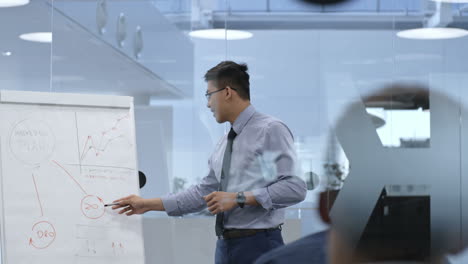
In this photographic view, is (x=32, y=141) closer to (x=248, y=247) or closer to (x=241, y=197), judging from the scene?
(x=241, y=197)

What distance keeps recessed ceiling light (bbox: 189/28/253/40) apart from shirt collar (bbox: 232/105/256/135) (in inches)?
72.6

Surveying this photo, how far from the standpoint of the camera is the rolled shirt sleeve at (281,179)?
263cm

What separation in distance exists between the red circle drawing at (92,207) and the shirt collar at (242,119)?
65 centimetres

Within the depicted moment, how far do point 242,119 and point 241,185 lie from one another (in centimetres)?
29

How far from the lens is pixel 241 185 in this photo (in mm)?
2742

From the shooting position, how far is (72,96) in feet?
8.85

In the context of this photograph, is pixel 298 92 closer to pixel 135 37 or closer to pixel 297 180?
pixel 135 37

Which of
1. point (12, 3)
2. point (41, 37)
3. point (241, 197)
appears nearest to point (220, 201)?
point (241, 197)

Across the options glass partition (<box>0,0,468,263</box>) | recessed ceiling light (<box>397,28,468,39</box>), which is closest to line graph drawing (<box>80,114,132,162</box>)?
glass partition (<box>0,0,468,263</box>)

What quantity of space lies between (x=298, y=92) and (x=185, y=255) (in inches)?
53.5

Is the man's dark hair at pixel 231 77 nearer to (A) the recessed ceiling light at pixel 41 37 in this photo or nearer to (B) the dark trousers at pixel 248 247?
(B) the dark trousers at pixel 248 247

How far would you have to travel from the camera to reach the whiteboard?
2.52 metres

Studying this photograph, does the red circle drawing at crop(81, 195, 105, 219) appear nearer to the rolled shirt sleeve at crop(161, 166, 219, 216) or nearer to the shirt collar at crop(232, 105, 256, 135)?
the rolled shirt sleeve at crop(161, 166, 219, 216)

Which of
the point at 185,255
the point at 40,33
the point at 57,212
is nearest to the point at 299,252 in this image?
the point at 57,212
